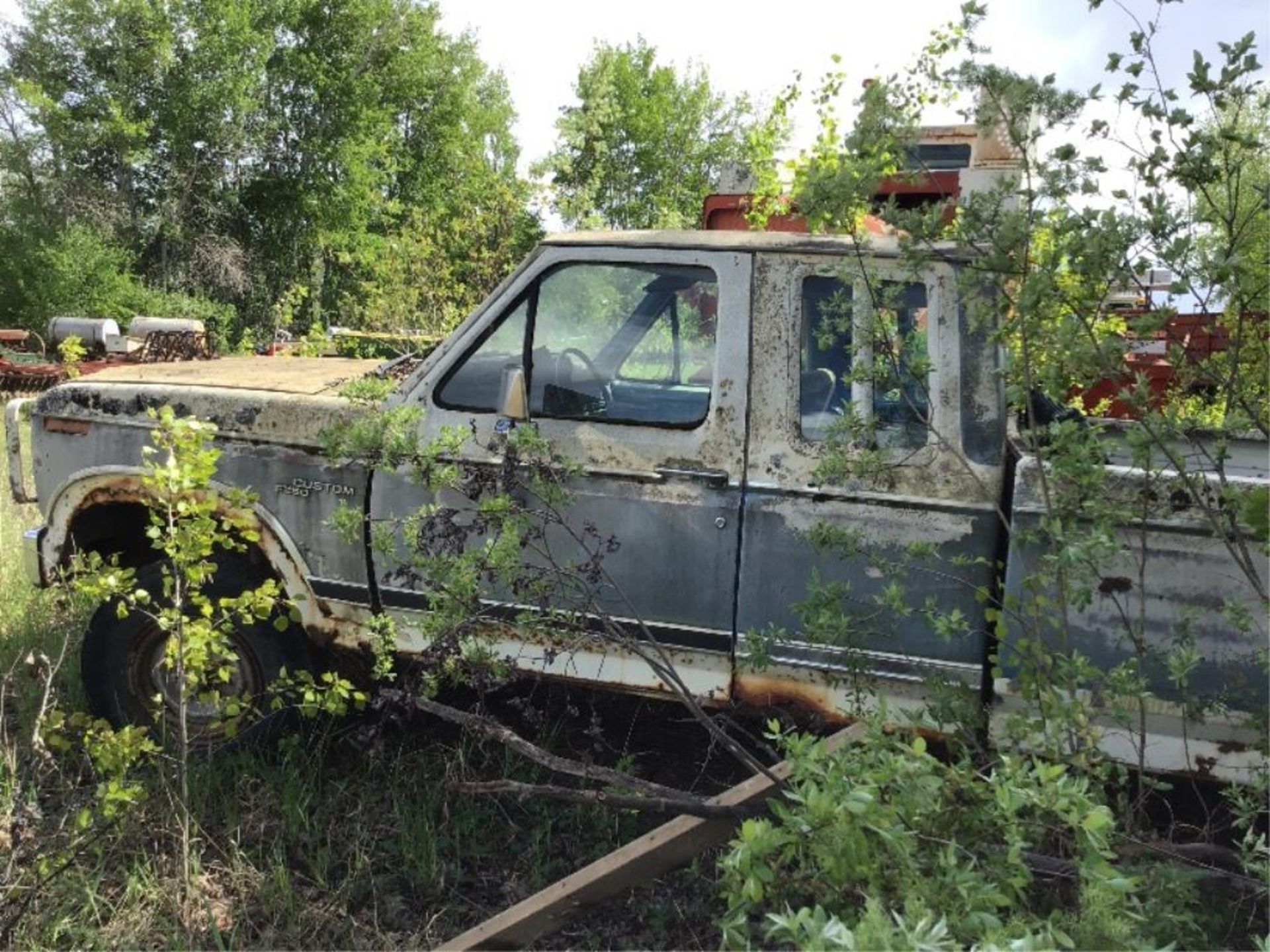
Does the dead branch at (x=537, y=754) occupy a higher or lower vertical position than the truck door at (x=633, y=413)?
lower

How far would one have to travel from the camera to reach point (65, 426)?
3834 mm

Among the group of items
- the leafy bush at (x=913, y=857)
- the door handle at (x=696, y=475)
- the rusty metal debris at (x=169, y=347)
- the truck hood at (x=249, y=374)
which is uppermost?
the rusty metal debris at (x=169, y=347)

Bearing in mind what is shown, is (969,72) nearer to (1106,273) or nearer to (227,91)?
(1106,273)

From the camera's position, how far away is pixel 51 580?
12.7 ft

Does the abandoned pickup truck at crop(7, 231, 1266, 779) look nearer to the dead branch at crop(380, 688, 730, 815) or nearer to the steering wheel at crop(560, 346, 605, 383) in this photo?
the steering wheel at crop(560, 346, 605, 383)

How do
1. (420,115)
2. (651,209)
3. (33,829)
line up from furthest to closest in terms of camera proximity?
(420,115) → (651,209) → (33,829)

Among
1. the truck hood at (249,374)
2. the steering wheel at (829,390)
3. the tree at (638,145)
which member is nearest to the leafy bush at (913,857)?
the steering wheel at (829,390)

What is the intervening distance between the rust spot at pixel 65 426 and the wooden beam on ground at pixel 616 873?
2425mm

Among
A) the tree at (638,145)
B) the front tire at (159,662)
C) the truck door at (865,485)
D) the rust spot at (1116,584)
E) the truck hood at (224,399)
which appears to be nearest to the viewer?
the rust spot at (1116,584)

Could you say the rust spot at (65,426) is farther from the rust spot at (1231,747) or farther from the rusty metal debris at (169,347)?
the rusty metal debris at (169,347)

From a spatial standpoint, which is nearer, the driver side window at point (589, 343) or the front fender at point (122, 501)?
the driver side window at point (589, 343)

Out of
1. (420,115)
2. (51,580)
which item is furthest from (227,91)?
(51,580)

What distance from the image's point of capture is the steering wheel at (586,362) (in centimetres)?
354

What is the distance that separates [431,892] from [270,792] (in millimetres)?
742
